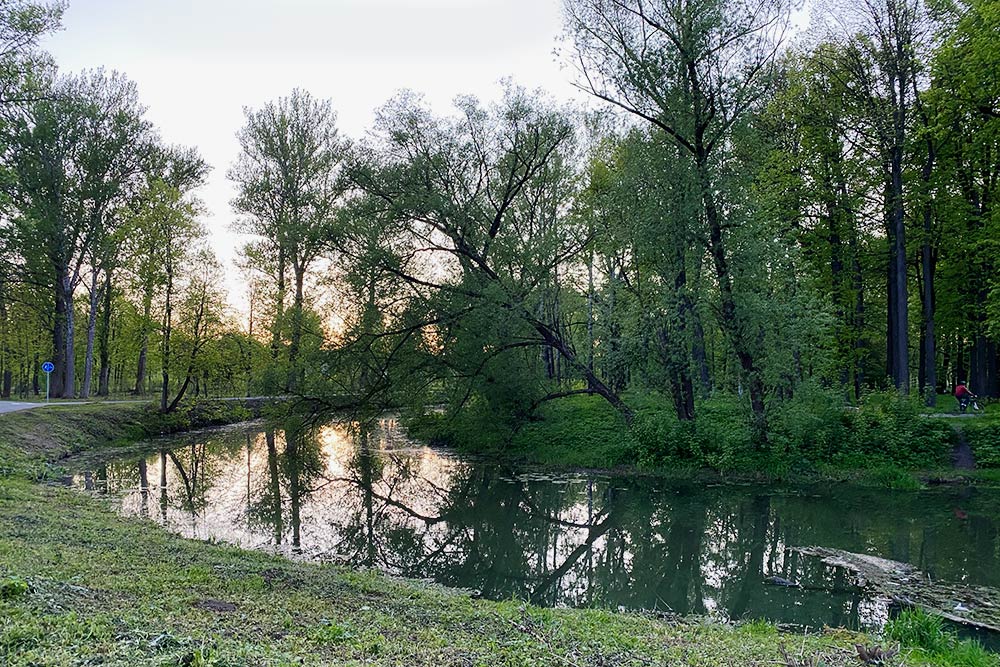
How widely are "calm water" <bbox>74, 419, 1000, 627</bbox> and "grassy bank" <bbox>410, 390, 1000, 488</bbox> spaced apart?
1.03 m

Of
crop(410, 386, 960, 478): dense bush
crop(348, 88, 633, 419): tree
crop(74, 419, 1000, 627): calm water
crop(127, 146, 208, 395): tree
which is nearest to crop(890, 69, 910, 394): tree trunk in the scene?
crop(410, 386, 960, 478): dense bush

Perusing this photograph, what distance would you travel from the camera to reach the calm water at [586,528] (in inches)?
374

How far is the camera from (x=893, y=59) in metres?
21.2

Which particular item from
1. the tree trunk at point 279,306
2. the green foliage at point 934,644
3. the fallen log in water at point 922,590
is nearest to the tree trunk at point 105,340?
the tree trunk at point 279,306

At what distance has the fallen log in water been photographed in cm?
779

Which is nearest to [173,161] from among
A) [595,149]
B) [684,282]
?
[595,149]

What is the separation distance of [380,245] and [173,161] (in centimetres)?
1910

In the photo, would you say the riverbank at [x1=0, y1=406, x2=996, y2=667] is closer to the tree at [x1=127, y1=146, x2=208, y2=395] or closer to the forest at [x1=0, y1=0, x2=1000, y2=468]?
the forest at [x1=0, y1=0, x2=1000, y2=468]

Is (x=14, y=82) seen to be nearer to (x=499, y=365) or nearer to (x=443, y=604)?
(x=499, y=365)

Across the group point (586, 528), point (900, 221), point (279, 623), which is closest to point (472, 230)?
point (586, 528)

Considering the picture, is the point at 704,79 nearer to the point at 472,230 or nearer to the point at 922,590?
the point at 472,230

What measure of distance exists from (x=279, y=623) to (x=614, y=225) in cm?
1639

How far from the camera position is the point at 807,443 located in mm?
17750

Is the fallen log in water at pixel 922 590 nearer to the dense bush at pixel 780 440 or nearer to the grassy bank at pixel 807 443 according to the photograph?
the grassy bank at pixel 807 443
